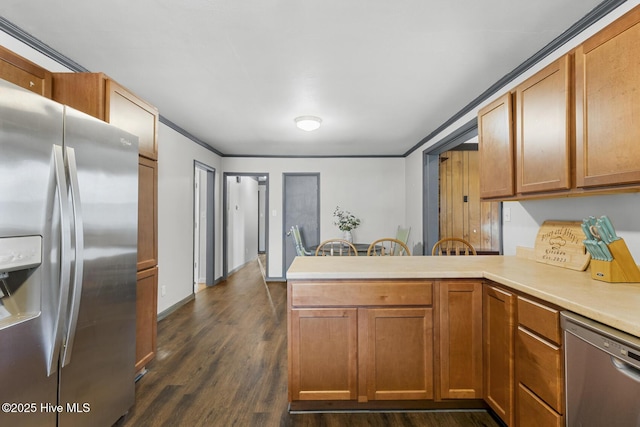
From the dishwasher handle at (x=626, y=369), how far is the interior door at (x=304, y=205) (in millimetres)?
4890

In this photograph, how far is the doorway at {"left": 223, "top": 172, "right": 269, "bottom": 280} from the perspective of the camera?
18.8 feet

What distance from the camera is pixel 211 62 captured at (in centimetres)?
229

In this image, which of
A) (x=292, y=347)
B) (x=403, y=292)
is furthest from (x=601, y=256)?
(x=292, y=347)

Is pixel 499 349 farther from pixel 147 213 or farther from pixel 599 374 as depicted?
pixel 147 213

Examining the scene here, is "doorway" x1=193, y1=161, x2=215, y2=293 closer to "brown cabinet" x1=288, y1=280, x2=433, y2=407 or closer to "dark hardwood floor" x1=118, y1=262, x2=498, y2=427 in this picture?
"dark hardwood floor" x1=118, y1=262, x2=498, y2=427

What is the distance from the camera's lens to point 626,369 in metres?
1.03

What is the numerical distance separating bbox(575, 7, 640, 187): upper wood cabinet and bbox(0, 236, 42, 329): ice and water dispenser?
8.07 ft

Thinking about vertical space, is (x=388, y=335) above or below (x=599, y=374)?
below

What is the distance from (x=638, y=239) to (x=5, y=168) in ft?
9.33

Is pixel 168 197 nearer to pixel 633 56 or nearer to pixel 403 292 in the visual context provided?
pixel 403 292

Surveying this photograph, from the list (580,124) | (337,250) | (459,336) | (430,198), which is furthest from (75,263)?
(430,198)

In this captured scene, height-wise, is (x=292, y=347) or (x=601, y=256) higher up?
(x=601, y=256)

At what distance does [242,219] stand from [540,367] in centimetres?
654

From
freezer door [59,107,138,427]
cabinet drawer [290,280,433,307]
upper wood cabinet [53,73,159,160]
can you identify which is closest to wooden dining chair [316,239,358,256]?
cabinet drawer [290,280,433,307]
